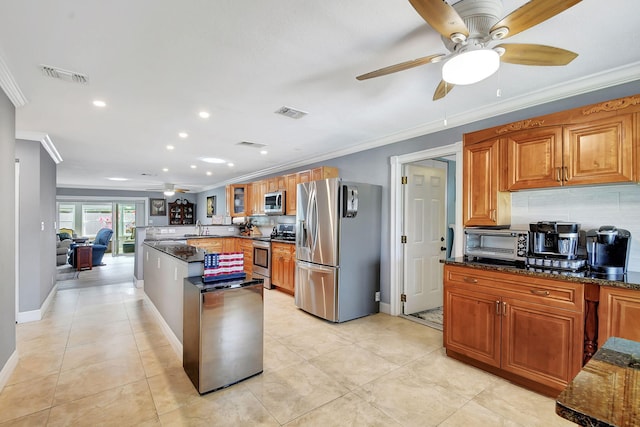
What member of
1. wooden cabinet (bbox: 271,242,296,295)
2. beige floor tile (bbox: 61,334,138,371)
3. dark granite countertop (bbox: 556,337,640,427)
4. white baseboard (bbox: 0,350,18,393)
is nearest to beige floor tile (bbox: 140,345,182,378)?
beige floor tile (bbox: 61,334,138,371)

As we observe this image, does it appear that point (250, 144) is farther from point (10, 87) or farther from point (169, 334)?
point (169, 334)

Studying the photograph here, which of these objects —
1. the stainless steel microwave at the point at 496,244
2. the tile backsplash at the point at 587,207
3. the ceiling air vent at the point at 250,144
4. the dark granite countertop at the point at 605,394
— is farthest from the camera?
the ceiling air vent at the point at 250,144

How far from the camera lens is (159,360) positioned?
2.78 m

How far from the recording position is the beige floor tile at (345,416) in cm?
194

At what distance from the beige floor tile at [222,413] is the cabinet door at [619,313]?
221 cm

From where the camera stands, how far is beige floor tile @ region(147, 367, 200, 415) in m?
2.12

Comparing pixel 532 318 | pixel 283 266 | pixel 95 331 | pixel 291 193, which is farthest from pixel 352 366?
pixel 291 193

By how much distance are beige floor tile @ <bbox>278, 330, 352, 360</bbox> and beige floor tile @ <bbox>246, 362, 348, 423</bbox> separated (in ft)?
1.02

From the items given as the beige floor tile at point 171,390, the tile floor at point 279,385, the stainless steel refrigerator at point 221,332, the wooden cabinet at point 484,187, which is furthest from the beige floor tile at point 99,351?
the wooden cabinet at point 484,187

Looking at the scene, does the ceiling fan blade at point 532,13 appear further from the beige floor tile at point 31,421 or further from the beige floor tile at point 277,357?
the beige floor tile at point 31,421

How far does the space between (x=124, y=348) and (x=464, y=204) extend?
3.72 meters

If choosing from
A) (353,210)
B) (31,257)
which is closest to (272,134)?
(353,210)

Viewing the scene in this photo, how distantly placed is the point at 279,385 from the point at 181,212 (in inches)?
428

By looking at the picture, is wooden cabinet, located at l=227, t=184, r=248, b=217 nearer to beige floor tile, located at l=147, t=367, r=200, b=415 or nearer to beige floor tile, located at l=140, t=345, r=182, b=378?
beige floor tile, located at l=140, t=345, r=182, b=378
